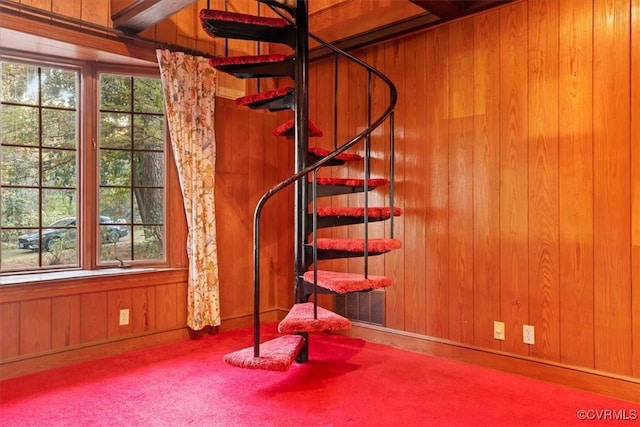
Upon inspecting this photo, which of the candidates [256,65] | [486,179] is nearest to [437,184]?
[486,179]

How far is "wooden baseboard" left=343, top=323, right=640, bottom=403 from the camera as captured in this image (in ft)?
8.08

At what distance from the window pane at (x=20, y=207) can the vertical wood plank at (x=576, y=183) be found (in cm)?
353

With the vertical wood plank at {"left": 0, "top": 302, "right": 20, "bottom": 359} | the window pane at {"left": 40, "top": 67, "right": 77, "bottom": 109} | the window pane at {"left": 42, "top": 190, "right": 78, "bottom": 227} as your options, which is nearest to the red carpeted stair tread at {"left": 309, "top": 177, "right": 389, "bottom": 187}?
the window pane at {"left": 42, "top": 190, "right": 78, "bottom": 227}

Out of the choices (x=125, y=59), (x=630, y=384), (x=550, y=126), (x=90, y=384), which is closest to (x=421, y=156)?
(x=550, y=126)

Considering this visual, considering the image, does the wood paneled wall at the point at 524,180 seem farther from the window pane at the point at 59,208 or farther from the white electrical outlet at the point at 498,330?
the window pane at the point at 59,208

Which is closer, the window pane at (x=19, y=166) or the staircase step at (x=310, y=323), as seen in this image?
the staircase step at (x=310, y=323)

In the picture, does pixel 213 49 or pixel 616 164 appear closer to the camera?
pixel 616 164

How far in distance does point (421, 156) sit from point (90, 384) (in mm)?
2675

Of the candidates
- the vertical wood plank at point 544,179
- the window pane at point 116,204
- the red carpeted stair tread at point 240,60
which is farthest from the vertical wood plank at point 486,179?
the window pane at point 116,204

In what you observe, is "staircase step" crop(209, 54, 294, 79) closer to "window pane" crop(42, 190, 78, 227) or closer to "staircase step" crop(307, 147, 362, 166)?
"staircase step" crop(307, 147, 362, 166)

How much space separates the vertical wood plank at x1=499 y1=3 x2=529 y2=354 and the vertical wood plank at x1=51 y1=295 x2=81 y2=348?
2.92m

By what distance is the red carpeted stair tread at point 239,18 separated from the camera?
269cm

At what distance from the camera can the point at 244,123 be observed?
402 cm

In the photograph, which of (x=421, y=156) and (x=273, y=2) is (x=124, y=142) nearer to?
(x=273, y=2)
